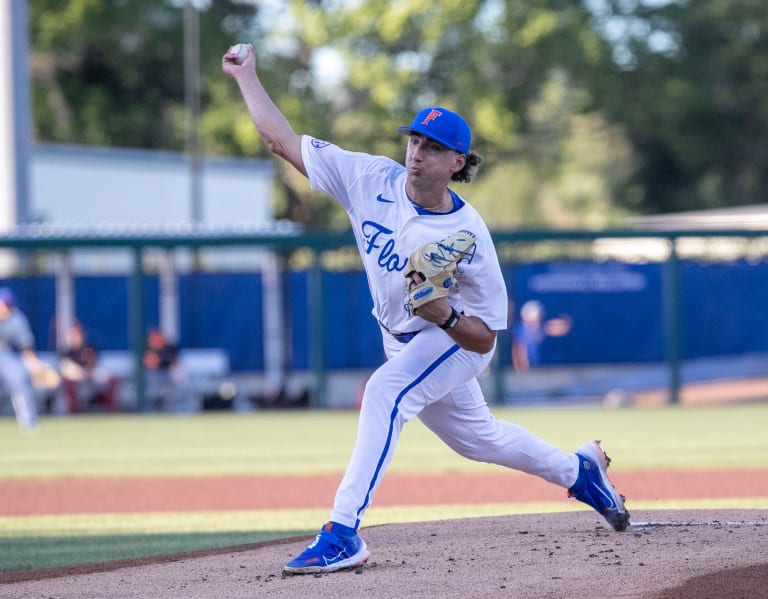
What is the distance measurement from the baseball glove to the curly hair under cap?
53 cm

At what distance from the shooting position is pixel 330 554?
475 cm

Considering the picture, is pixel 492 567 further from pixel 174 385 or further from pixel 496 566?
pixel 174 385

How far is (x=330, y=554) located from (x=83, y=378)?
531 inches

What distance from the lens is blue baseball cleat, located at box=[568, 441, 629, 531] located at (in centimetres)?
550

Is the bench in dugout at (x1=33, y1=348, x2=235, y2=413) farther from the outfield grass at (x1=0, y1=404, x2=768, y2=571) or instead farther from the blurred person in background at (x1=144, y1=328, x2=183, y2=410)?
the outfield grass at (x1=0, y1=404, x2=768, y2=571)

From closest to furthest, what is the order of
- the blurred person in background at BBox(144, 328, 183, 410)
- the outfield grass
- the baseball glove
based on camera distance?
the baseball glove → the outfield grass → the blurred person in background at BBox(144, 328, 183, 410)

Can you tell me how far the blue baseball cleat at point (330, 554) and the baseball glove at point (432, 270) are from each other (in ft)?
2.85

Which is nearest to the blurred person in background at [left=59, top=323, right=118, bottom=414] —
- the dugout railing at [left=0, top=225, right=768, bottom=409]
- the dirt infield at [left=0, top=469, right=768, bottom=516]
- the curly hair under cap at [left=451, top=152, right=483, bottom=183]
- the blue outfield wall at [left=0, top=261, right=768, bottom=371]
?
the dugout railing at [left=0, top=225, right=768, bottom=409]

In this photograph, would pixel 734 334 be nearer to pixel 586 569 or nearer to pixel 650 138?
pixel 586 569

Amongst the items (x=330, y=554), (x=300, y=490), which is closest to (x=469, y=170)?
(x=330, y=554)

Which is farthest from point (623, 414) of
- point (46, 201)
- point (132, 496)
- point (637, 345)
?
point (46, 201)

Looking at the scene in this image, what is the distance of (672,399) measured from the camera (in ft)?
55.7

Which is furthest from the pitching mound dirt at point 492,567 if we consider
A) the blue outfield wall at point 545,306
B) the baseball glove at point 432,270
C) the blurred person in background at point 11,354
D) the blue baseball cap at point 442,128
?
the blue outfield wall at point 545,306

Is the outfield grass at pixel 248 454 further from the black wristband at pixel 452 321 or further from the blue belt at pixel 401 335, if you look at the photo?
the black wristband at pixel 452 321
